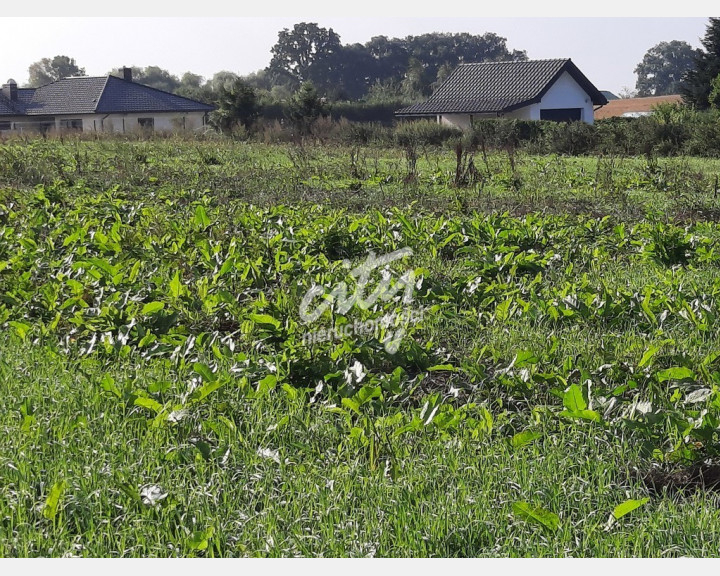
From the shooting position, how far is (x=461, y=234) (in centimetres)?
746

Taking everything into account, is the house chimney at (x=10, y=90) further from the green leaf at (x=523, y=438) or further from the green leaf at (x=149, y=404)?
the green leaf at (x=523, y=438)

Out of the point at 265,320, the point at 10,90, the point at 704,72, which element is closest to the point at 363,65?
the point at 10,90

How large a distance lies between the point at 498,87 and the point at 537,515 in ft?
127

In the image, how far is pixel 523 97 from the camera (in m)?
37.5

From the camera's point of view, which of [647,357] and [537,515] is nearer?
[537,515]

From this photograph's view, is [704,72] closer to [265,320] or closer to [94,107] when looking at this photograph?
[94,107]

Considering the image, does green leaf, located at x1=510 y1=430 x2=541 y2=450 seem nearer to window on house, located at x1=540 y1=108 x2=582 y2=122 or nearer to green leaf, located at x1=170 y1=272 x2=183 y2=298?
green leaf, located at x1=170 y1=272 x2=183 y2=298

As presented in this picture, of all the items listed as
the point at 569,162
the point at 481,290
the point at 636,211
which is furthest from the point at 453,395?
the point at 569,162

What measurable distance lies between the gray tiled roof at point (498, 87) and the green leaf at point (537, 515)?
116 feet

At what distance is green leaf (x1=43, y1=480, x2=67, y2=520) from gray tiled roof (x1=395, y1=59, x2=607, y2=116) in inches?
1403

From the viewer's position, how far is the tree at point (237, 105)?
35000mm

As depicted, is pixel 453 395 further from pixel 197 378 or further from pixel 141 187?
pixel 141 187

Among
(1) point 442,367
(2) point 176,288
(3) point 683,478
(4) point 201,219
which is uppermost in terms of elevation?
(4) point 201,219
